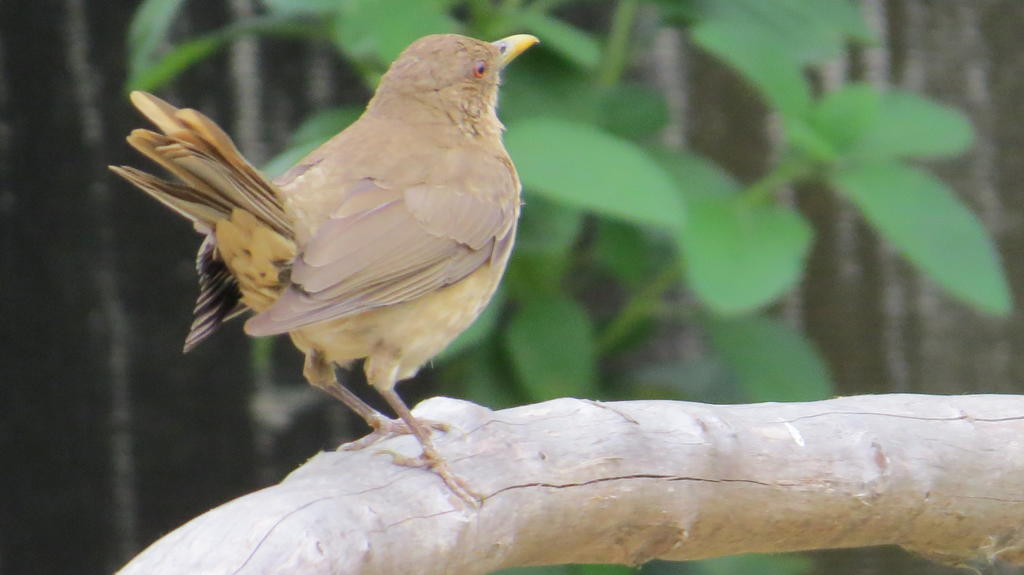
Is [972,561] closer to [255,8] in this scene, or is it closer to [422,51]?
[422,51]

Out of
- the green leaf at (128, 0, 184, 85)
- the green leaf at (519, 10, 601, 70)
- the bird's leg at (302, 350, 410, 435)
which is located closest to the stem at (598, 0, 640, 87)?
the green leaf at (519, 10, 601, 70)

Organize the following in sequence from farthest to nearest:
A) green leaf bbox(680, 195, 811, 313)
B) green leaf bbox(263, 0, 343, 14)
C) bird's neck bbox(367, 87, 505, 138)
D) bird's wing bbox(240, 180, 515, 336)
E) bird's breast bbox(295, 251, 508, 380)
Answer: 1. green leaf bbox(263, 0, 343, 14)
2. green leaf bbox(680, 195, 811, 313)
3. bird's neck bbox(367, 87, 505, 138)
4. bird's breast bbox(295, 251, 508, 380)
5. bird's wing bbox(240, 180, 515, 336)

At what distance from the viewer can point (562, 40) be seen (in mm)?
3459

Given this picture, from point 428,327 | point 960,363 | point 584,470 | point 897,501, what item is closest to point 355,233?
point 428,327

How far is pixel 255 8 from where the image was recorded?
166 inches

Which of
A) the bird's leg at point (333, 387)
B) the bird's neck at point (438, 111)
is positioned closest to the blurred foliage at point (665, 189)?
the bird's neck at point (438, 111)

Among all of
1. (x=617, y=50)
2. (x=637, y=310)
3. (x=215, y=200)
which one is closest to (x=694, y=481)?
(x=215, y=200)

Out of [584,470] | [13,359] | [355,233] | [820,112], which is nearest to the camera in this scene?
[584,470]

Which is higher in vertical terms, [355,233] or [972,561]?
[355,233]

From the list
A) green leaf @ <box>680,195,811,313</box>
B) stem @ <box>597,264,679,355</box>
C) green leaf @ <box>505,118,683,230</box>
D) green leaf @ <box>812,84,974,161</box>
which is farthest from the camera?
stem @ <box>597,264,679,355</box>

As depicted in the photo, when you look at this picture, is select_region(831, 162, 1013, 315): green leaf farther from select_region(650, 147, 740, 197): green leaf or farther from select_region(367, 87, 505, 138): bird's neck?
select_region(367, 87, 505, 138): bird's neck

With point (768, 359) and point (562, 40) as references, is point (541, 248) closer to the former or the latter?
point (562, 40)

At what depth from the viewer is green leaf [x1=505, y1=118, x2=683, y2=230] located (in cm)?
312

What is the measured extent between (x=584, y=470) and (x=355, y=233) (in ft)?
2.09
